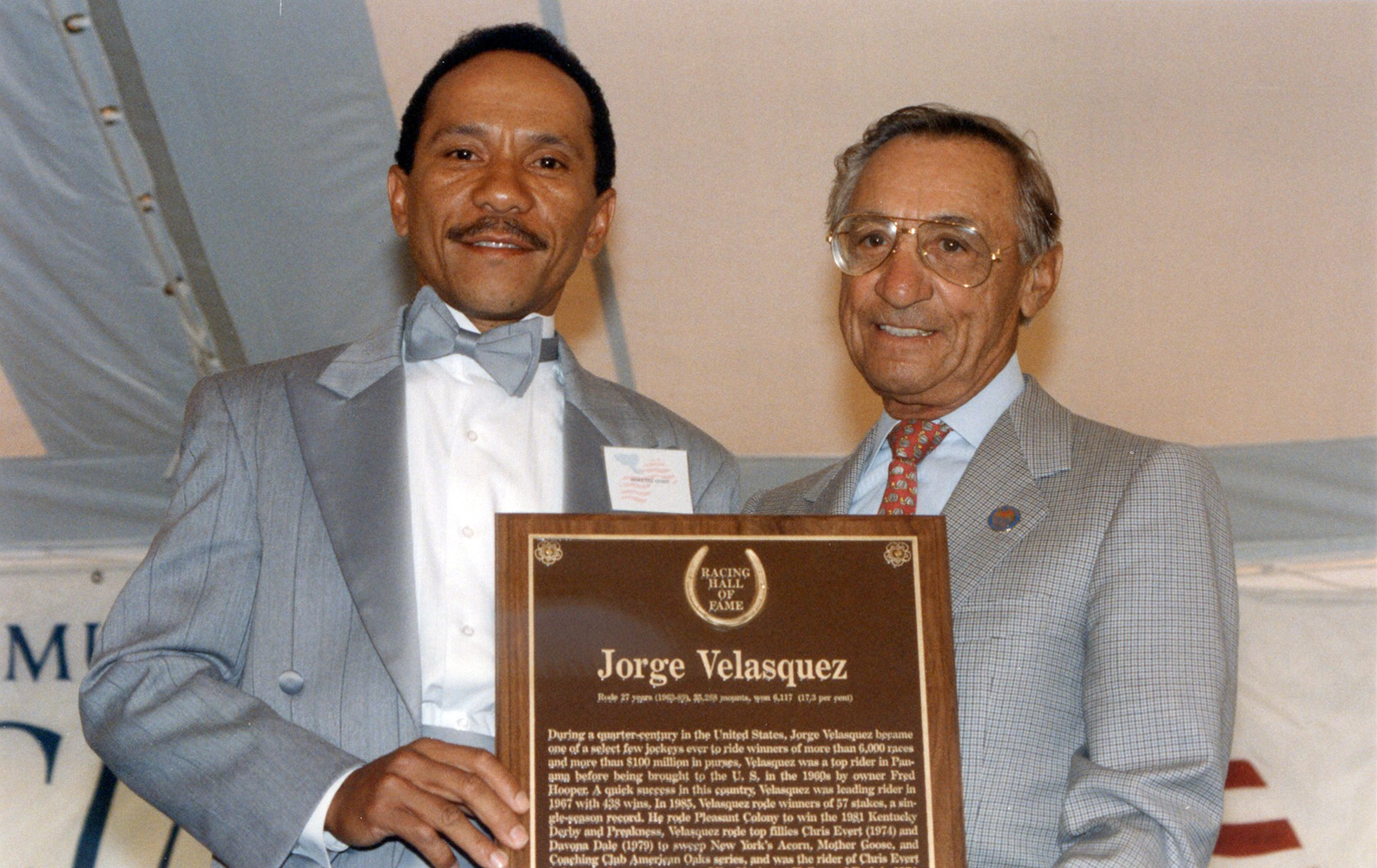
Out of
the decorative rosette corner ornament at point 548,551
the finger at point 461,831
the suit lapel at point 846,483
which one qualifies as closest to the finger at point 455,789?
the finger at point 461,831

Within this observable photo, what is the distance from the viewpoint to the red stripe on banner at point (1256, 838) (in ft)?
14.8

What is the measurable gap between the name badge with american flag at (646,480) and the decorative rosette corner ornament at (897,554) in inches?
18.8

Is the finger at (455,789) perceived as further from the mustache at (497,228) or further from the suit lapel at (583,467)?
the mustache at (497,228)

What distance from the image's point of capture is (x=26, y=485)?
16.0ft

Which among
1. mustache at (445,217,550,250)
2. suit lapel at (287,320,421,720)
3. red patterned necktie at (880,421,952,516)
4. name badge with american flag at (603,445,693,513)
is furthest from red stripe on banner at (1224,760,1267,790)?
suit lapel at (287,320,421,720)

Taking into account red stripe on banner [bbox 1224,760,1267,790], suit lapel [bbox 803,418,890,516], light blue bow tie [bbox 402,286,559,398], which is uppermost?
light blue bow tie [bbox 402,286,559,398]

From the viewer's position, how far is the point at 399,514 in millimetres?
2438

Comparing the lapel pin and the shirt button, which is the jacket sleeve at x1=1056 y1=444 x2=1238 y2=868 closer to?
the lapel pin

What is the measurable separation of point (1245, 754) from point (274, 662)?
131 inches

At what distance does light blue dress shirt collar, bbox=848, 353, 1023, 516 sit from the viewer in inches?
111

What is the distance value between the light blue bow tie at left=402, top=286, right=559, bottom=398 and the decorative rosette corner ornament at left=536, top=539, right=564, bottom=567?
1.72 ft

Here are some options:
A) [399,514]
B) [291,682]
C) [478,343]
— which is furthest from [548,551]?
[478,343]

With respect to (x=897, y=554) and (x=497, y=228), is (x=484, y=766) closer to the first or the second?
(x=897, y=554)

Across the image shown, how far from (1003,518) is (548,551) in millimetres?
830
